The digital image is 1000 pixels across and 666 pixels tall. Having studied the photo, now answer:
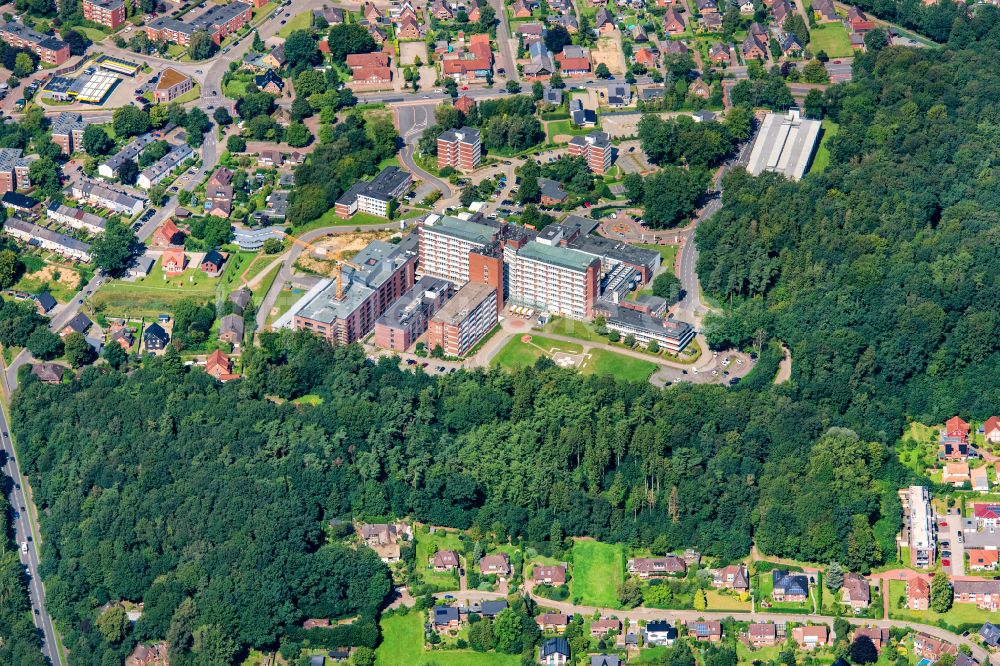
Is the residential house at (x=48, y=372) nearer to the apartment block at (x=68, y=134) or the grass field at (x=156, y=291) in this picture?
the grass field at (x=156, y=291)

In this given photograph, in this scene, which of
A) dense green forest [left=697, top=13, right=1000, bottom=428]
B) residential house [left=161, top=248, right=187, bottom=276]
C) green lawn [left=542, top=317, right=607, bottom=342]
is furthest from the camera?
residential house [left=161, top=248, right=187, bottom=276]

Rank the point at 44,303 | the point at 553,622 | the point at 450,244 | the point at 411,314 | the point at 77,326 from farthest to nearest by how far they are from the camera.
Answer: the point at 44,303 → the point at 450,244 → the point at 77,326 → the point at 411,314 → the point at 553,622

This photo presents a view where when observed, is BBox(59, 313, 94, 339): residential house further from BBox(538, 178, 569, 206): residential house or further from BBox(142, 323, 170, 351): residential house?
BBox(538, 178, 569, 206): residential house

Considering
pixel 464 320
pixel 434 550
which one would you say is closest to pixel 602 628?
pixel 434 550

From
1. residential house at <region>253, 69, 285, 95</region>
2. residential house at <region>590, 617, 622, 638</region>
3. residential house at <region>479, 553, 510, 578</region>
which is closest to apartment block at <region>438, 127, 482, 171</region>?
residential house at <region>253, 69, 285, 95</region>

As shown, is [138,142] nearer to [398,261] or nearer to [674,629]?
[398,261]

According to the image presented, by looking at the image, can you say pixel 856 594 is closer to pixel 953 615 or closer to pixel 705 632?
pixel 953 615
